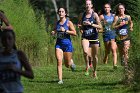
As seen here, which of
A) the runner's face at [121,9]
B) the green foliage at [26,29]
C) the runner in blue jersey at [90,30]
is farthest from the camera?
the green foliage at [26,29]

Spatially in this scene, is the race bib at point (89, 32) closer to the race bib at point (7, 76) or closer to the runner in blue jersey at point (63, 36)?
the runner in blue jersey at point (63, 36)

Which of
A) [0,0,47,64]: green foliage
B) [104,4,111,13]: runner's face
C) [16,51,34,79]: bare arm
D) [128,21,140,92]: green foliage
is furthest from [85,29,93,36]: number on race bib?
[16,51,34,79]: bare arm

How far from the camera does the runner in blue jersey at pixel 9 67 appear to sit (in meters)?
6.53

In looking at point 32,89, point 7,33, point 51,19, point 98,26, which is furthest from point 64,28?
point 51,19

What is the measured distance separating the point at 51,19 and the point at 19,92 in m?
51.0

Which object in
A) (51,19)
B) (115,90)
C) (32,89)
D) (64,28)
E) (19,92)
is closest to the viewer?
(19,92)

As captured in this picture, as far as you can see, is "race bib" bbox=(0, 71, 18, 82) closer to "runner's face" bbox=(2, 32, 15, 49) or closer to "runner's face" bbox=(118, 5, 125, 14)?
"runner's face" bbox=(2, 32, 15, 49)

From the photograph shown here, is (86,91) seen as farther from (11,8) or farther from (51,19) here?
(51,19)

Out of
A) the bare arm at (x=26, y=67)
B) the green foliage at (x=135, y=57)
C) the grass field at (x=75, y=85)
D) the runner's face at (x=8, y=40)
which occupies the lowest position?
the grass field at (x=75, y=85)

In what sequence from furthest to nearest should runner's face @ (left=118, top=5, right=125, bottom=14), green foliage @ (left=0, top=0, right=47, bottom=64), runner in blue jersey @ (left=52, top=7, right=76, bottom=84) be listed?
green foliage @ (left=0, top=0, right=47, bottom=64), runner's face @ (left=118, top=5, right=125, bottom=14), runner in blue jersey @ (left=52, top=7, right=76, bottom=84)

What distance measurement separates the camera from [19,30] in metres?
20.0

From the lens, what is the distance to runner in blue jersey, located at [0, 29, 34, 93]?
6.53 m

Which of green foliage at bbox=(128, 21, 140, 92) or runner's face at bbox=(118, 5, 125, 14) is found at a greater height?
runner's face at bbox=(118, 5, 125, 14)

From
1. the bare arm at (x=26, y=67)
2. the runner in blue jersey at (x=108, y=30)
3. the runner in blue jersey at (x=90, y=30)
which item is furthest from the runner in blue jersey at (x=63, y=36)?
the bare arm at (x=26, y=67)
